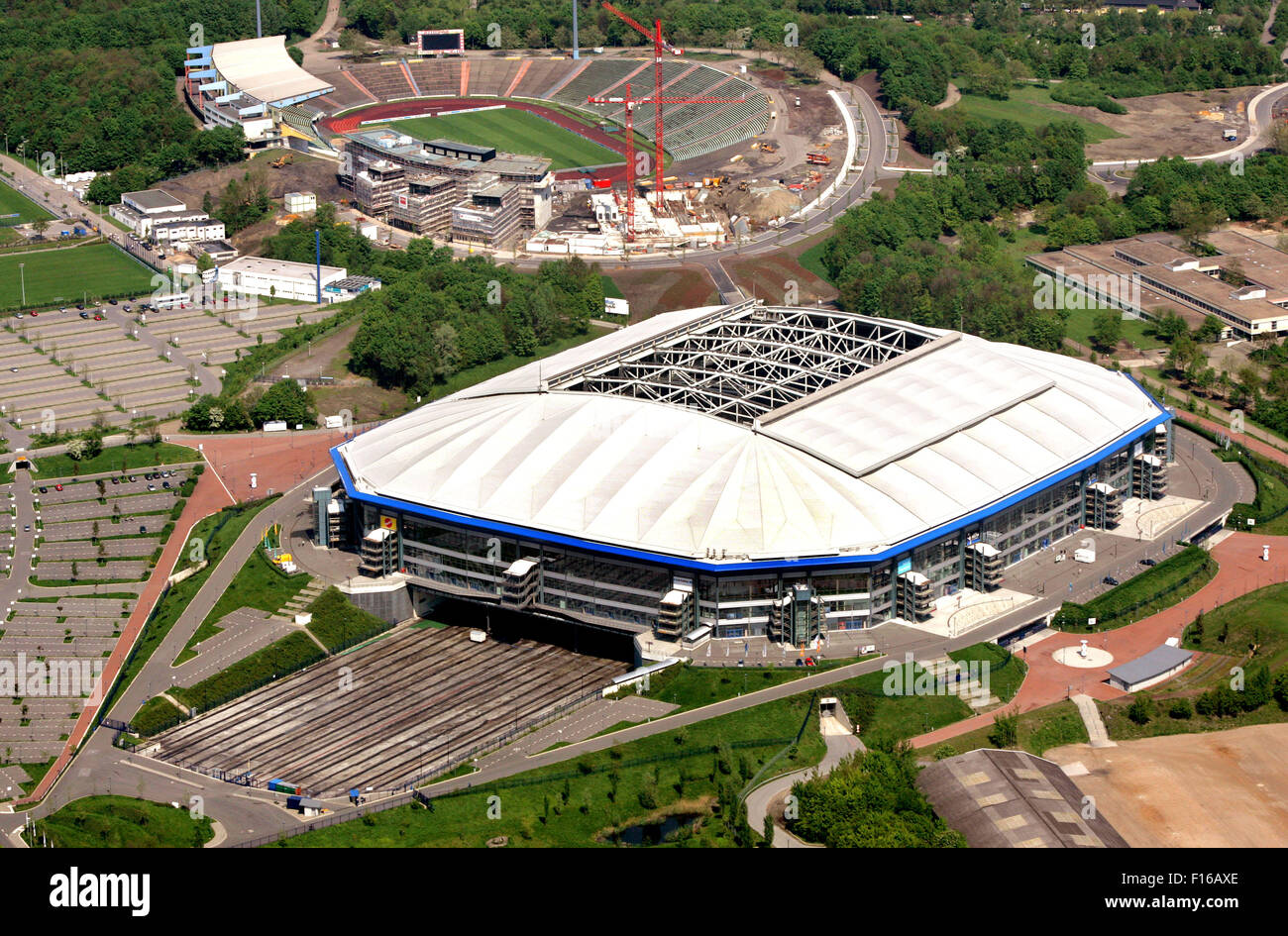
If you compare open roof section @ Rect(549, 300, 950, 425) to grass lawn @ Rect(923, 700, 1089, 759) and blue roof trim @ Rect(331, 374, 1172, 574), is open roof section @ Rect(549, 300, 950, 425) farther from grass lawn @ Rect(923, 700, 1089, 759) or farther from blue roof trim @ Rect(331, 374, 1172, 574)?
grass lawn @ Rect(923, 700, 1089, 759)

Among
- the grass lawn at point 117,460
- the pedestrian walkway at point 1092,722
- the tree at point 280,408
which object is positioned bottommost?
the pedestrian walkway at point 1092,722

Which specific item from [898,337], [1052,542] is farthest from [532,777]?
[898,337]

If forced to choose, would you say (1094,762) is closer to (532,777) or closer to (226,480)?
(532,777)

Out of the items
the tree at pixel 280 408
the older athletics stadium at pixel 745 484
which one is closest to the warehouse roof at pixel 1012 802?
the older athletics stadium at pixel 745 484

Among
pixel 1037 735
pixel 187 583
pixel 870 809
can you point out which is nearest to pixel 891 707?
pixel 1037 735

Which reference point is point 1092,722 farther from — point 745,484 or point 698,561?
point 745,484

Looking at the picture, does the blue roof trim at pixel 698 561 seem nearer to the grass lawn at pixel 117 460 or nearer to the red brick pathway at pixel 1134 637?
the red brick pathway at pixel 1134 637
